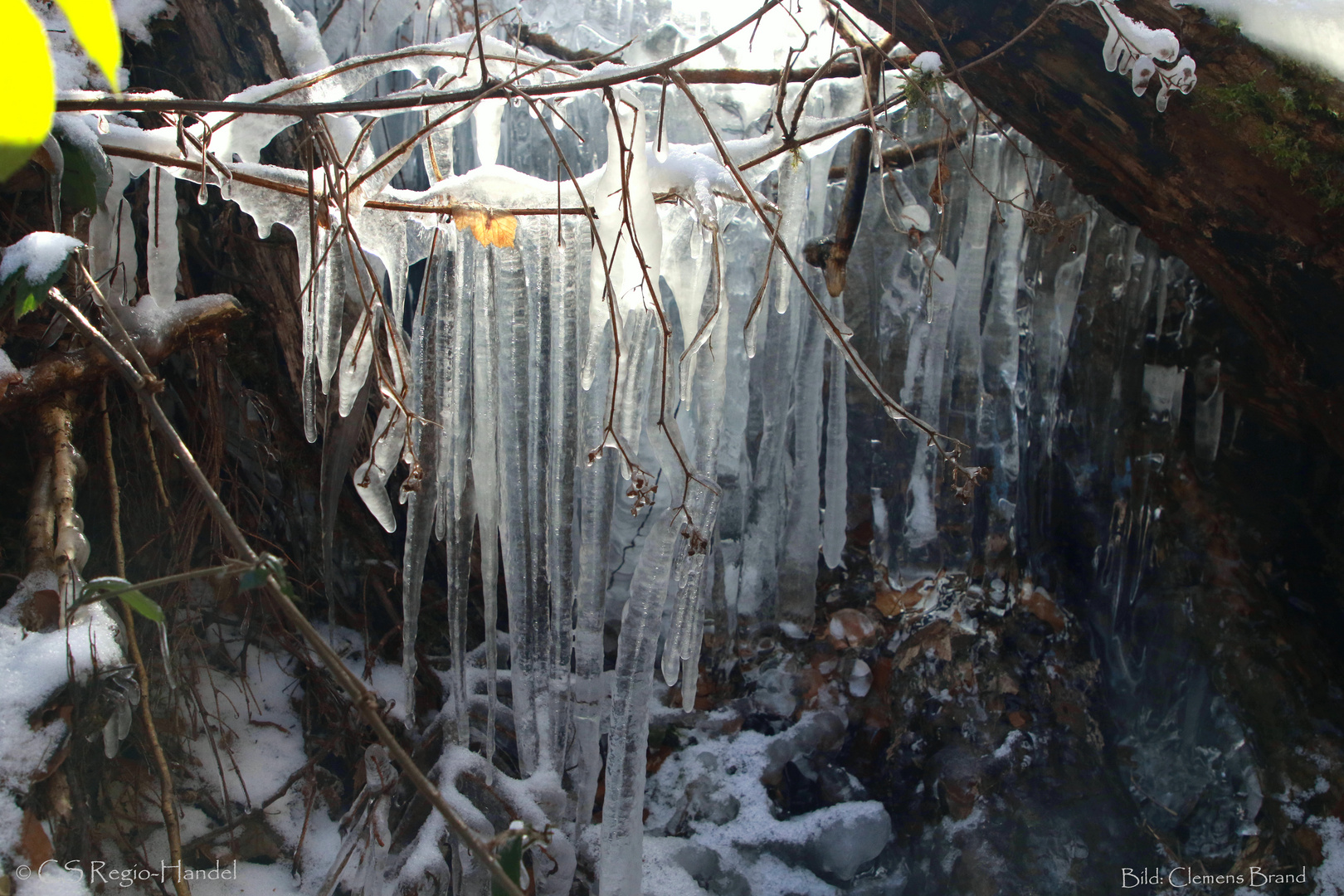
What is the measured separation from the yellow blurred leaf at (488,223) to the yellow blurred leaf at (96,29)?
1.10 metres

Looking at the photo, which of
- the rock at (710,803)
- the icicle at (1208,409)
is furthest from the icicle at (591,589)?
the icicle at (1208,409)

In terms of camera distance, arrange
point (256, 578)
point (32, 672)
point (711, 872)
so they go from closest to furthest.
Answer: point (256, 578) → point (32, 672) → point (711, 872)

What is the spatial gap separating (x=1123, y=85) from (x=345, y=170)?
1233 mm

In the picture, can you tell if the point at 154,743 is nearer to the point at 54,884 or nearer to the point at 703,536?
the point at 54,884

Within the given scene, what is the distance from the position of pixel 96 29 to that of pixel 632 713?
1.44 m

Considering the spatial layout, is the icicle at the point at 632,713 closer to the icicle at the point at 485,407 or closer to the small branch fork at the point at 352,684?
the icicle at the point at 485,407

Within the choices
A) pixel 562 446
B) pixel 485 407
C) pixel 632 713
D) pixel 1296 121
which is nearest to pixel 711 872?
pixel 632 713

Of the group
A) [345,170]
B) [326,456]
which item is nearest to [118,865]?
[326,456]

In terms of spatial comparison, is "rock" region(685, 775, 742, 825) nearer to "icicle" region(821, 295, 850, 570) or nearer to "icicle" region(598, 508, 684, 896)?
"icicle" region(598, 508, 684, 896)

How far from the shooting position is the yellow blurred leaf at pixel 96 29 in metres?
0.31

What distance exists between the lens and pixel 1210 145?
1.32 m

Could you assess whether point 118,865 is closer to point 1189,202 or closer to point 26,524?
point 26,524

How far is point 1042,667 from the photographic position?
2.38m

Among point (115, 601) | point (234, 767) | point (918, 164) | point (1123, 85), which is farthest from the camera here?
point (918, 164)
